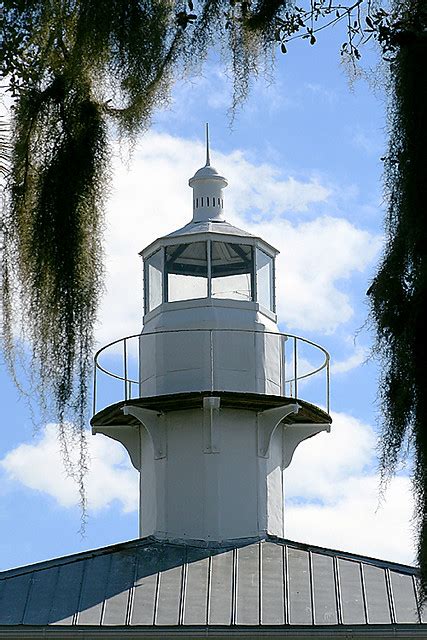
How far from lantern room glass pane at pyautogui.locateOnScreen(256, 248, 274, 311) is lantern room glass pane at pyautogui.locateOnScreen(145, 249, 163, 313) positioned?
123 cm

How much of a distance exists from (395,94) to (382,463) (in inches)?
51.5

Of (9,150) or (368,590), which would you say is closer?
(9,150)

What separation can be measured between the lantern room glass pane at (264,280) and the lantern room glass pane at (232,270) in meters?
0.09

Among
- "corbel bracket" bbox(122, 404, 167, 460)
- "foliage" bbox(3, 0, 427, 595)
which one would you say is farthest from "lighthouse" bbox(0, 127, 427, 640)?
"foliage" bbox(3, 0, 427, 595)

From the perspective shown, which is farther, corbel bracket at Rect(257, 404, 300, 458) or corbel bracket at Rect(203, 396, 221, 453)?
corbel bracket at Rect(257, 404, 300, 458)

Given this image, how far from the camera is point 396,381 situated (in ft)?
17.4

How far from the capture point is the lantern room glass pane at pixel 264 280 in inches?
760

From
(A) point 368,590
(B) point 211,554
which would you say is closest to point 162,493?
(B) point 211,554

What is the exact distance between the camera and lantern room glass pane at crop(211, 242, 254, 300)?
19114mm

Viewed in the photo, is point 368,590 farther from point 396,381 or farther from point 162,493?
point 396,381

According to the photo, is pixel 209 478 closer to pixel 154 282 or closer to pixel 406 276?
pixel 154 282

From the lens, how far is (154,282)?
1942 cm

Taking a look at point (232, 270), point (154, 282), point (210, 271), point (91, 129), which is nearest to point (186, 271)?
point (210, 271)

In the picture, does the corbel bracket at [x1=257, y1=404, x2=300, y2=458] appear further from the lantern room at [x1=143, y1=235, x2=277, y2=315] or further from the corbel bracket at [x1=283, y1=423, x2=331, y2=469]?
the lantern room at [x1=143, y1=235, x2=277, y2=315]
